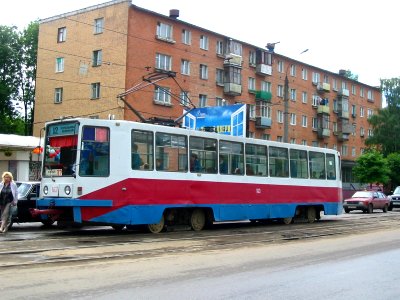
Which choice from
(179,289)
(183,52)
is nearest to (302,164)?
(179,289)

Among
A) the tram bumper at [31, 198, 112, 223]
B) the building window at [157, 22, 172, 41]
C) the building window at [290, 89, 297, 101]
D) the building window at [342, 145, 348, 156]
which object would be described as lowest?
the tram bumper at [31, 198, 112, 223]

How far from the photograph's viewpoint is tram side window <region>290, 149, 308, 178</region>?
2036 centimetres

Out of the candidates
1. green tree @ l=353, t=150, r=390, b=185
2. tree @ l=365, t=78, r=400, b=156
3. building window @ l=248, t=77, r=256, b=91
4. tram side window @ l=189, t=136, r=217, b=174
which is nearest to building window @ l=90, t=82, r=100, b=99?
building window @ l=248, t=77, r=256, b=91

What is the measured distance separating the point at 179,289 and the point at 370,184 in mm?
47411

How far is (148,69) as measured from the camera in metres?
39.7

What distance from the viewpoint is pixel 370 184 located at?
169ft

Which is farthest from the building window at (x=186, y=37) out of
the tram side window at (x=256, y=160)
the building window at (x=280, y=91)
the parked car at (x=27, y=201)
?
the parked car at (x=27, y=201)

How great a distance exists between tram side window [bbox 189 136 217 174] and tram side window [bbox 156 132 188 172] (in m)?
0.30

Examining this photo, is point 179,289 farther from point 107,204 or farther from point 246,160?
point 246,160

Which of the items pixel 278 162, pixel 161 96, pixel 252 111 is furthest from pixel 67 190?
pixel 252 111

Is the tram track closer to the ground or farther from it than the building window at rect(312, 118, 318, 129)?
closer to the ground

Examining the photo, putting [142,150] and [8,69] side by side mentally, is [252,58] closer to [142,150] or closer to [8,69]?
[8,69]

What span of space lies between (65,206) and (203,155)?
187 inches

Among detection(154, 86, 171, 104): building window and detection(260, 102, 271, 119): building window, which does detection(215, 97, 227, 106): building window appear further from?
detection(260, 102, 271, 119): building window
